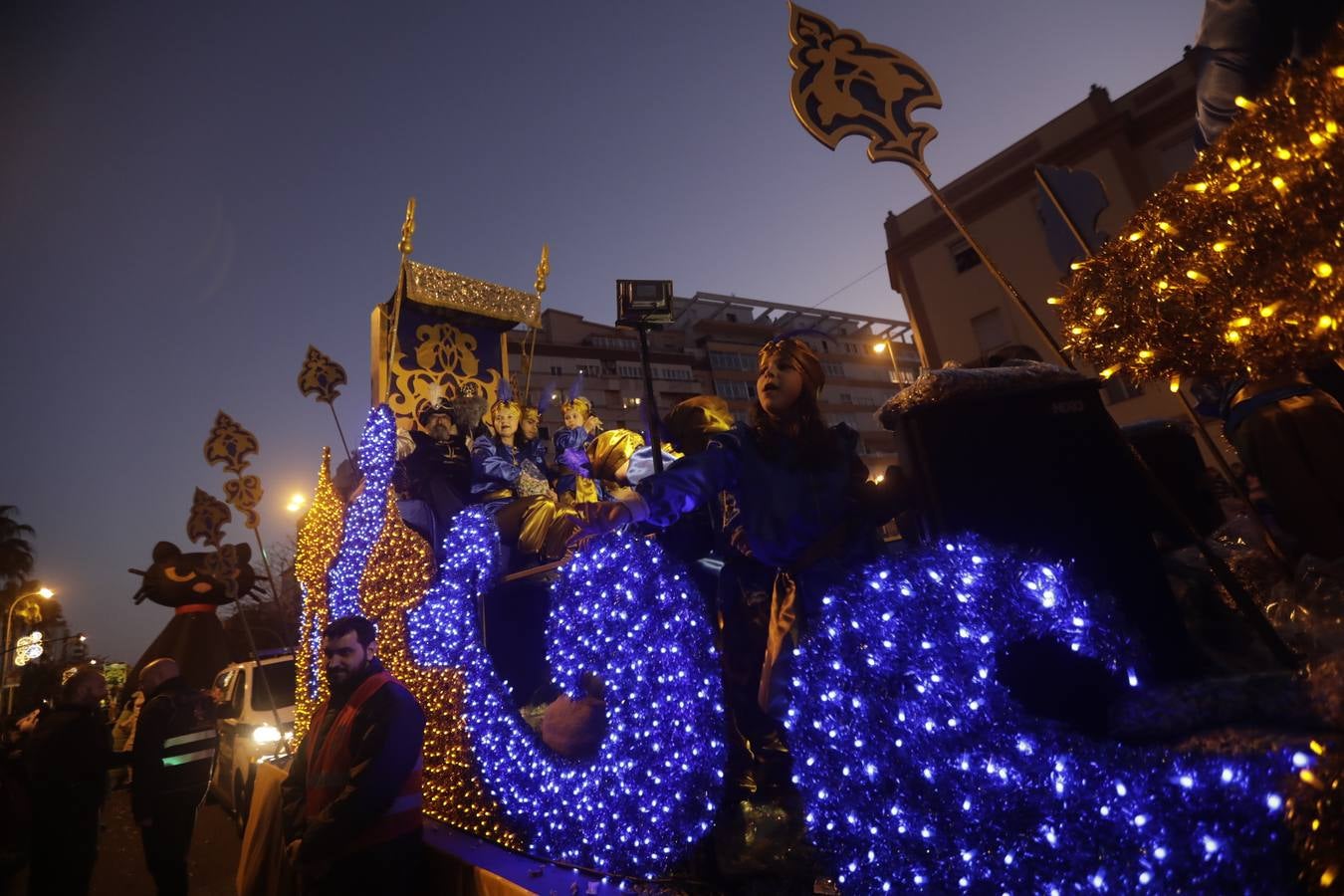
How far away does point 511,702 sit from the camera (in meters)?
3.18

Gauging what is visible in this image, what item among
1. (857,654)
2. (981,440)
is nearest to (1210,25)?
(981,440)

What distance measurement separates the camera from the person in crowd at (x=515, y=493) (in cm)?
486

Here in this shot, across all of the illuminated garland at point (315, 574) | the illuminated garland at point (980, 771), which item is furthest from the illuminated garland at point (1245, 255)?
the illuminated garland at point (315, 574)

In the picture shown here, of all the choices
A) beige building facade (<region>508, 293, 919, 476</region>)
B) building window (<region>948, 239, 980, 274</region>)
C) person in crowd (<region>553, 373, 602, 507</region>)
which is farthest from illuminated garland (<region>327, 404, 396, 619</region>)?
beige building facade (<region>508, 293, 919, 476</region>)

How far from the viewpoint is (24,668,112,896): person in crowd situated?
4.43 m

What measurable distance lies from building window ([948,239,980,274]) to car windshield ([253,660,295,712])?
19.2m

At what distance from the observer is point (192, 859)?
21.3 ft

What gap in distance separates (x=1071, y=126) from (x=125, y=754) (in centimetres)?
2191

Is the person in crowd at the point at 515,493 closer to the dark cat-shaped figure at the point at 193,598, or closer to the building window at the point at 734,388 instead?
the dark cat-shaped figure at the point at 193,598

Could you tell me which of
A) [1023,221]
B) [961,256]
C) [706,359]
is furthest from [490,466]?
[706,359]

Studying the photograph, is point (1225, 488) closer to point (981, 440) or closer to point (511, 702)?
point (981, 440)

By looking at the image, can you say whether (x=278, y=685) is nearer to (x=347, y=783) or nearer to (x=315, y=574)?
(x=315, y=574)

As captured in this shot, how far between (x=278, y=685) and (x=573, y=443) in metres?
5.85

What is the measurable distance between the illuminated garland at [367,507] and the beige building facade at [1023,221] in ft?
42.2
